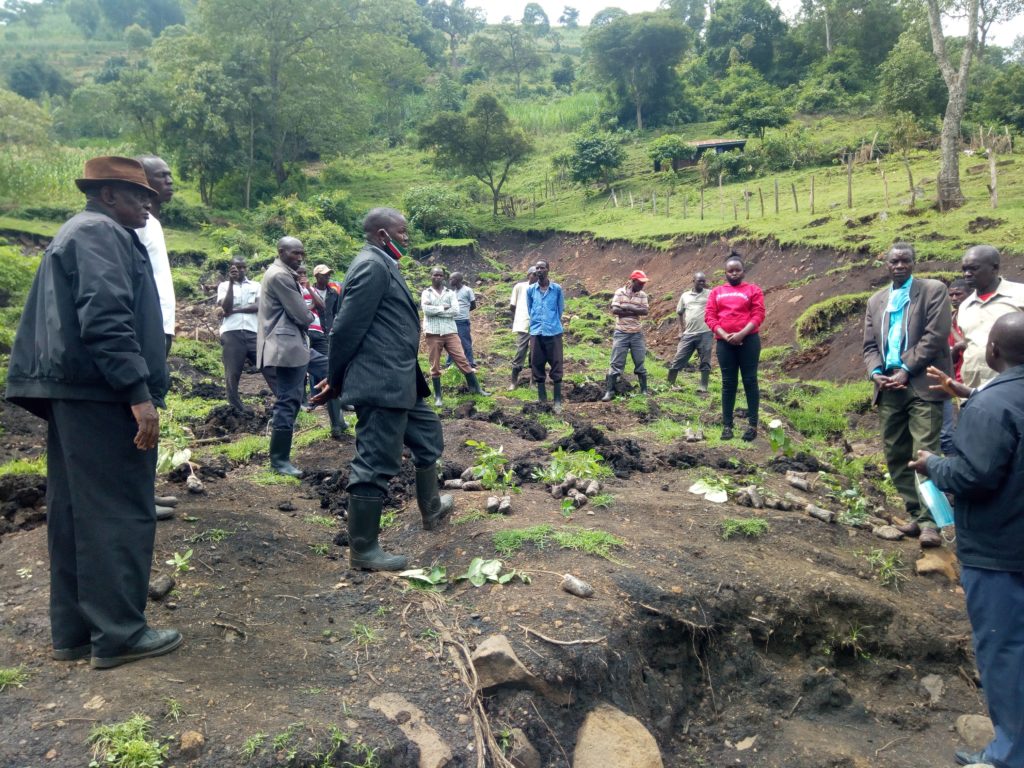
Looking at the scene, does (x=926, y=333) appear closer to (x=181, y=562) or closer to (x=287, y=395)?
(x=287, y=395)

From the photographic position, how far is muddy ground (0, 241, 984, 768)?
3.06 meters

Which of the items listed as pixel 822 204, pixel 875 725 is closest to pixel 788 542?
pixel 875 725

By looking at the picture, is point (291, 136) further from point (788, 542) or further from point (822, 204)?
point (788, 542)

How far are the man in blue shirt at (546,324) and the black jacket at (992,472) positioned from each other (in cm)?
622

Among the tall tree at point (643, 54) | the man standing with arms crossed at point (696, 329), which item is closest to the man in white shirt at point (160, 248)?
the man standing with arms crossed at point (696, 329)

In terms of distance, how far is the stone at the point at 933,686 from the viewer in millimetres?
4422

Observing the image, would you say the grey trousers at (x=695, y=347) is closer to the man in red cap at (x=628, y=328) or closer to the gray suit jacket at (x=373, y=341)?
the man in red cap at (x=628, y=328)

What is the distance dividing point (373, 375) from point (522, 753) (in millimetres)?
2206

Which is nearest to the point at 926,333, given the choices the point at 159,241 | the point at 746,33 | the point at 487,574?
the point at 487,574

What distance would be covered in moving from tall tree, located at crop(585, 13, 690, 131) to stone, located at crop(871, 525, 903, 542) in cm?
4129

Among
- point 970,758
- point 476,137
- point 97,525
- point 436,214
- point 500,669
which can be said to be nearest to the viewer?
point 97,525

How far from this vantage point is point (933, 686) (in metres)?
4.48

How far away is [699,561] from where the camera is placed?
482cm

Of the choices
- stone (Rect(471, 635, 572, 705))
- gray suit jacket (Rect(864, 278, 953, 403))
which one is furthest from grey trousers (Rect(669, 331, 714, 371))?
stone (Rect(471, 635, 572, 705))
